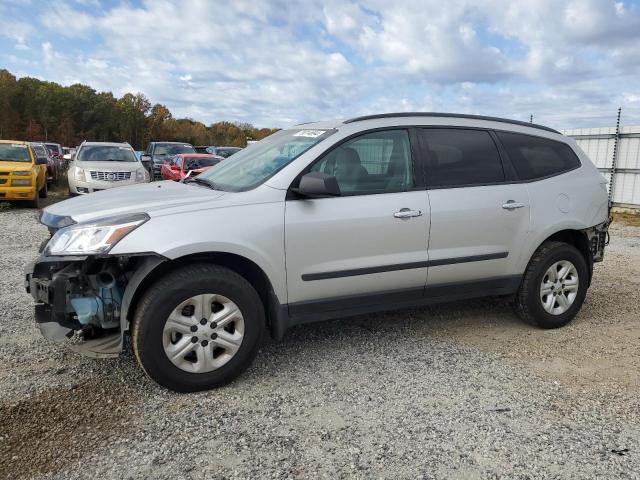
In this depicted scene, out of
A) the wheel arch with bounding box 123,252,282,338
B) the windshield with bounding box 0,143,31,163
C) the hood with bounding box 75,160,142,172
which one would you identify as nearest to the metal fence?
the hood with bounding box 75,160,142,172

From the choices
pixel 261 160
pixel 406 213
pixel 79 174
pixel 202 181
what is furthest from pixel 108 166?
pixel 406 213

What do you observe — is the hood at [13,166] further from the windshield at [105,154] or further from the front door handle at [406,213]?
the front door handle at [406,213]

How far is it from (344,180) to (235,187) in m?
0.77

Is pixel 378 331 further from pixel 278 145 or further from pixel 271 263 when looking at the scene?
pixel 278 145

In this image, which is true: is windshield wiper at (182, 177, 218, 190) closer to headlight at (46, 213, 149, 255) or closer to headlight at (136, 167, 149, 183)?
headlight at (46, 213, 149, 255)

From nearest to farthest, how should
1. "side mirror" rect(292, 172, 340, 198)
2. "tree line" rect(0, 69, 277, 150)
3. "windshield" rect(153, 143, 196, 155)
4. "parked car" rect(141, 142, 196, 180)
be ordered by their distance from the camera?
1. "side mirror" rect(292, 172, 340, 198)
2. "parked car" rect(141, 142, 196, 180)
3. "windshield" rect(153, 143, 196, 155)
4. "tree line" rect(0, 69, 277, 150)

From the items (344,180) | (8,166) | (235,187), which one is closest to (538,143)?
(344,180)

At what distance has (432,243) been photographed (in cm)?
388

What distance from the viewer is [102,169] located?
12.8m

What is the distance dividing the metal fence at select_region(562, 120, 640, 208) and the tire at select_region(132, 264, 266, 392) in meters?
13.8

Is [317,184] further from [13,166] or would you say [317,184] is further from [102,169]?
[13,166]

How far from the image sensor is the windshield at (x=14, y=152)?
1268 centimetres

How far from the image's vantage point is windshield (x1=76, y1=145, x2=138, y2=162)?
13.4 meters

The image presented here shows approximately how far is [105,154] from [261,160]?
36.4ft
